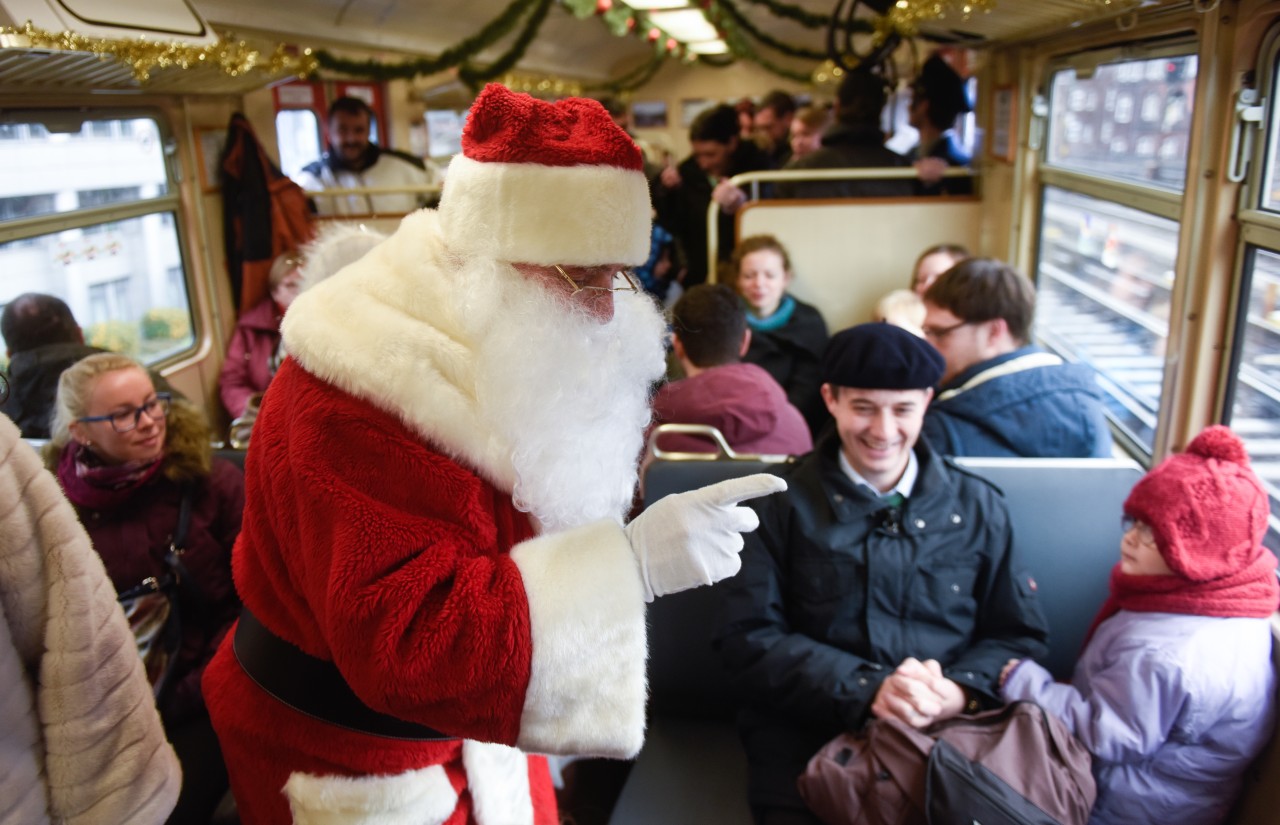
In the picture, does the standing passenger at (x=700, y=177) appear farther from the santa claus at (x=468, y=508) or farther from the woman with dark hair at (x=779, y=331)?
the santa claus at (x=468, y=508)

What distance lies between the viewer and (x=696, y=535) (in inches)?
50.1

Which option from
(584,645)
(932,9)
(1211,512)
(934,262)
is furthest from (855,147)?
(584,645)

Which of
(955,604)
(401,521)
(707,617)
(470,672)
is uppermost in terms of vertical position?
(401,521)

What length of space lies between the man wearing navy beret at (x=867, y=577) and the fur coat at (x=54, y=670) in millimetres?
1318

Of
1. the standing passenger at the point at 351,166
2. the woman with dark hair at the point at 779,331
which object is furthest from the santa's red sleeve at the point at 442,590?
the standing passenger at the point at 351,166

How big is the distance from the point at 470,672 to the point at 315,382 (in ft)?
1.53

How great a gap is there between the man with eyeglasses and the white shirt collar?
46cm

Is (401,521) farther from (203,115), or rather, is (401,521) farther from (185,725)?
(203,115)

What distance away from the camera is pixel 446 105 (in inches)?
344

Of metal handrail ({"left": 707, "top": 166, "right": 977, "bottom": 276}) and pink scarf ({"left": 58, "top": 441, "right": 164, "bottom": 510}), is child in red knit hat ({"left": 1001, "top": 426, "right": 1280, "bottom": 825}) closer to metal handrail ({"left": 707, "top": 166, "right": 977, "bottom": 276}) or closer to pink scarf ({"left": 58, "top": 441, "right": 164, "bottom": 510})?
pink scarf ({"left": 58, "top": 441, "right": 164, "bottom": 510})

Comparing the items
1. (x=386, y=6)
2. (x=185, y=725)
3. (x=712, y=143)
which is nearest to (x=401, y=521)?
(x=185, y=725)

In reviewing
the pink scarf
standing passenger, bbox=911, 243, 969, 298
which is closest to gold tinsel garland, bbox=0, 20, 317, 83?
the pink scarf

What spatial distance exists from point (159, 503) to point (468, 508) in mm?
1605

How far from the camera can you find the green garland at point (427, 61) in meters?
5.60
